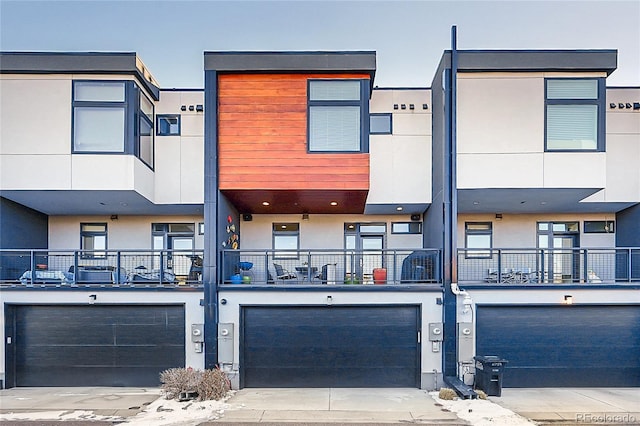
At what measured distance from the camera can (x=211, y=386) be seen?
26.2ft

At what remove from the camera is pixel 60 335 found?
9.19 metres

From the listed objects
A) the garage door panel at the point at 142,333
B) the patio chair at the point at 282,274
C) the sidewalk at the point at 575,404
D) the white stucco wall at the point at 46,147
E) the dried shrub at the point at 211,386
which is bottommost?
the sidewalk at the point at 575,404

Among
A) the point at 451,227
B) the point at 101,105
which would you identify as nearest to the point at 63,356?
the point at 101,105

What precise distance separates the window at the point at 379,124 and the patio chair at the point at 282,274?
14.3ft

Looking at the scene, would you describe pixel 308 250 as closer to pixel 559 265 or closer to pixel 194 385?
pixel 194 385

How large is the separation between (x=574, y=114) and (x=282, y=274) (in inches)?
308

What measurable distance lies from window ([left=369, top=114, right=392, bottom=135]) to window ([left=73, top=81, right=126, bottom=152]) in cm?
617

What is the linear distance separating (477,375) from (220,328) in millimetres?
5641

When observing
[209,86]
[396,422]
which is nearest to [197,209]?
[209,86]

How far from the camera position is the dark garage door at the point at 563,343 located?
356 inches

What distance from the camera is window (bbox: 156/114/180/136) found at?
35.8 feet

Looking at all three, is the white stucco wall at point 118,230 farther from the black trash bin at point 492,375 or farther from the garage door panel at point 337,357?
the black trash bin at point 492,375

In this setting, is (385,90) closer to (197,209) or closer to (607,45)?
(197,209)

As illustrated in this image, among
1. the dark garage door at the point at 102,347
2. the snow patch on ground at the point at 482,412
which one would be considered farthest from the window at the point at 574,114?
the dark garage door at the point at 102,347
